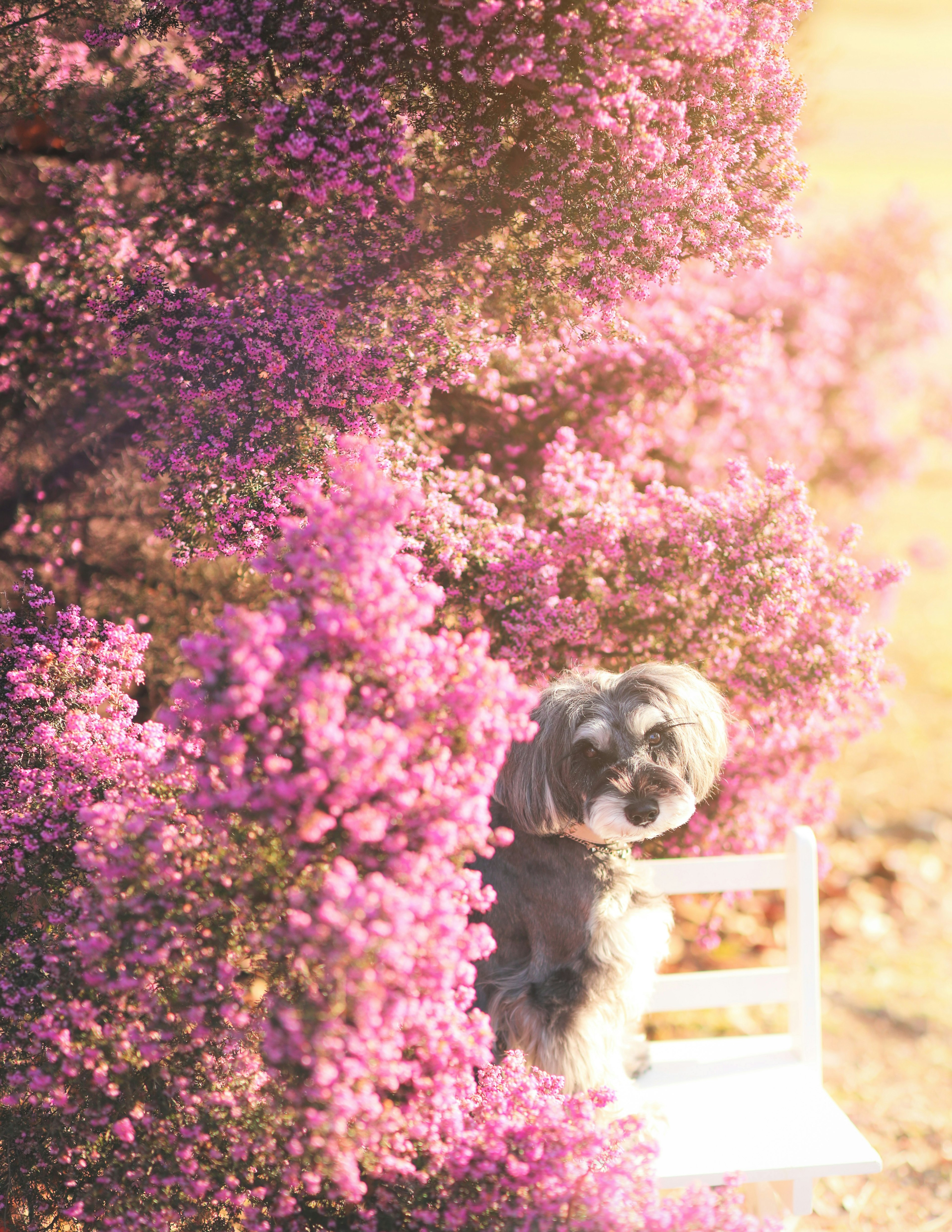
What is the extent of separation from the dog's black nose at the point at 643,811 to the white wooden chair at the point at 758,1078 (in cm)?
73

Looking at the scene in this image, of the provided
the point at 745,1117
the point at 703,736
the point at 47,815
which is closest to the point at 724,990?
the point at 745,1117

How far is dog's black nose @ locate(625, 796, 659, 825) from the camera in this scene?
254 cm

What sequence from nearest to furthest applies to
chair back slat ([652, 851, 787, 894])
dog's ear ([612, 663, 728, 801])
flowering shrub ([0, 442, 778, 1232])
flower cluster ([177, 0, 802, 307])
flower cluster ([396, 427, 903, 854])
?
1. flowering shrub ([0, 442, 778, 1232])
2. flower cluster ([177, 0, 802, 307])
3. dog's ear ([612, 663, 728, 801])
4. flower cluster ([396, 427, 903, 854])
5. chair back slat ([652, 851, 787, 894])

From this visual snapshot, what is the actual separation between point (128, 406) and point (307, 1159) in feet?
7.54

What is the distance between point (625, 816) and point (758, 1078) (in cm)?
142

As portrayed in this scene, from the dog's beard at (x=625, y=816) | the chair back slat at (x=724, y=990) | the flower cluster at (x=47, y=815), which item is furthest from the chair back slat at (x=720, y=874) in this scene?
the flower cluster at (x=47, y=815)

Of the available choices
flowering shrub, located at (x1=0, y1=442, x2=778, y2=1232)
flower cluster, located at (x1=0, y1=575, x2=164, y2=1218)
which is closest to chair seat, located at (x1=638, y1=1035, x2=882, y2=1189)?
flowering shrub, located at (x1=0, y1=442, x2=778, y2=1232)

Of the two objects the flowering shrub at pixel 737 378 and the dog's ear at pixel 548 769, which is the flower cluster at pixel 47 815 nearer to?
the dog's ear at pixel 548 769

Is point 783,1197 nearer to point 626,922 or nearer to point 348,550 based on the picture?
point 626,922

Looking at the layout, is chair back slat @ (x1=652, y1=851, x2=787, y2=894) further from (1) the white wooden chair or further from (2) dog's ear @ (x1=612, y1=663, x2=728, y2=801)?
(2) dog's ear @ (x1=612, y1=663, x2=728, y2=801)

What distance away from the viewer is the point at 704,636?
3.03m

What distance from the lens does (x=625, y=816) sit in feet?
8.37

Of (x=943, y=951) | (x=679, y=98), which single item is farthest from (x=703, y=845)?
(x=943, y=951)

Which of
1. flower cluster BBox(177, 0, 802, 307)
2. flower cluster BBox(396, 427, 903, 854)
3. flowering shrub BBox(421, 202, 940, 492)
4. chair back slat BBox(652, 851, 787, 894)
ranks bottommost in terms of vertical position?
chair back slat BBox(652, 851, 787, 894)
